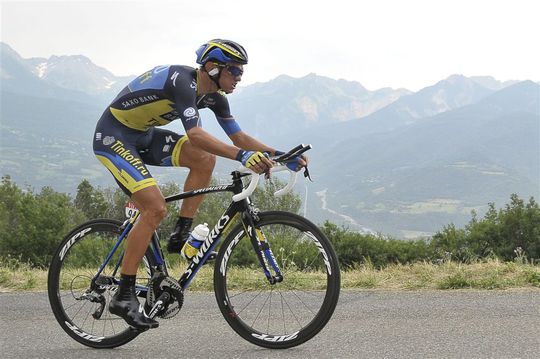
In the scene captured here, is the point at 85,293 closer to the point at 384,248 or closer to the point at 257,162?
the point at 257,162

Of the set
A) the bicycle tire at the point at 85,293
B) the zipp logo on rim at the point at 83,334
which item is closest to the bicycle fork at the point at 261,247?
the bicycle tire at the point at 85,293

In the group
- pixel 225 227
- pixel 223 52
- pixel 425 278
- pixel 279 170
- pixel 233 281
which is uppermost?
pixel 223 52

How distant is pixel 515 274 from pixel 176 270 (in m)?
4.30

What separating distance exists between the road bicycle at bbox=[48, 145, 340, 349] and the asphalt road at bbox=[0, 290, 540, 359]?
→ 0.59 feet

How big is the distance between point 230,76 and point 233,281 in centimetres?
194

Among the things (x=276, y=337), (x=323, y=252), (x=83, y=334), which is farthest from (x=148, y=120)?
(x=276, y=337)

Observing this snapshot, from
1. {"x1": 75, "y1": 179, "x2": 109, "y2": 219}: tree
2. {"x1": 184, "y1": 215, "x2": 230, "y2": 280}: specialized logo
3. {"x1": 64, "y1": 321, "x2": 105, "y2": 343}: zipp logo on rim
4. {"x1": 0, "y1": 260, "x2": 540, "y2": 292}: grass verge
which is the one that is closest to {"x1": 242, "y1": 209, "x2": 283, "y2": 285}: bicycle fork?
{"x1": 184, "y1": 215, "x2": 230, "y2": 280}: specialized logo

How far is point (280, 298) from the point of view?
17.3 feet

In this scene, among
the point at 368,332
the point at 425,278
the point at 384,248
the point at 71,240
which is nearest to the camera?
the point at 368,332

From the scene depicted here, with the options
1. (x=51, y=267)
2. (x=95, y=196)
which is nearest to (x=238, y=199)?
(x=51, y=267)

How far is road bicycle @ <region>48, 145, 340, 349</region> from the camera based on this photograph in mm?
4410

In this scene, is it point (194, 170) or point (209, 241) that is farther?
point (194, 170)

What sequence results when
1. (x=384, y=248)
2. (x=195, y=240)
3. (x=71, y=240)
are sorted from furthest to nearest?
(x=384, y=248) → (x=71, y=240) → (x=195, y=240)

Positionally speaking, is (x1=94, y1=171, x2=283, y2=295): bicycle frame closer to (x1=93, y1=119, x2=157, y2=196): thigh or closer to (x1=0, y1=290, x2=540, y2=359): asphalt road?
(x1=93, y1=119, x2=157, y2=196): thigh
